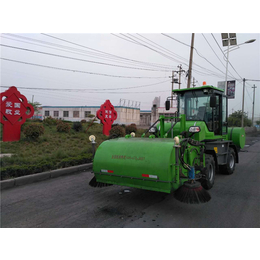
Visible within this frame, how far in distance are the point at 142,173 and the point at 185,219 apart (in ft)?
3.87

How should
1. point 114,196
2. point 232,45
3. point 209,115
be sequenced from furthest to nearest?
point 232,45 → point 209,115 → point 114,196

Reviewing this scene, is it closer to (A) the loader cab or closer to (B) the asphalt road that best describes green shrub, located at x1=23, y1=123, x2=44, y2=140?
(B) the asphalt road

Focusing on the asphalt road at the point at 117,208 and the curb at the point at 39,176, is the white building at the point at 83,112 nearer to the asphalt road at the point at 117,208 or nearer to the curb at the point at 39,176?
the curb at the point at 39,176

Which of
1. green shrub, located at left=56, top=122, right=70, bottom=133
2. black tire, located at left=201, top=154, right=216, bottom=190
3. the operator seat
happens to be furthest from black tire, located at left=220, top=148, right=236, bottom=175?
green shrub, located at left=56, top=122, right=70, bottom=133

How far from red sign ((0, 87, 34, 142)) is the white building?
33.8 metres

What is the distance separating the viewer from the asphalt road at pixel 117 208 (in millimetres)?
4051

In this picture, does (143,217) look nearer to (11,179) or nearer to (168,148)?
(168,148)

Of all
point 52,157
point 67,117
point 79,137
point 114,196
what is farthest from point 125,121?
point 114,196

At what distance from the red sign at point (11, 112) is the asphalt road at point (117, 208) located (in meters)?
6.30

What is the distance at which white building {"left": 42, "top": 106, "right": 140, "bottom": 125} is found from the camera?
46.9 meters

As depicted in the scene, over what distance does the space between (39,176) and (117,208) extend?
130 inches

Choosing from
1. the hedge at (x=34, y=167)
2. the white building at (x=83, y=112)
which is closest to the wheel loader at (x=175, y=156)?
the hedge at (x=34, y=167)

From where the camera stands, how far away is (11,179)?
6191 millimetres

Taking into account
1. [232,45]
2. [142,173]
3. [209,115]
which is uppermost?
[232,45]
